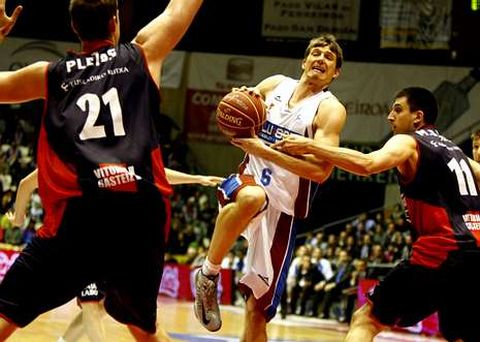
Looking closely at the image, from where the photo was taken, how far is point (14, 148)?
2338cm

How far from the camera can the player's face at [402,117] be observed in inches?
249

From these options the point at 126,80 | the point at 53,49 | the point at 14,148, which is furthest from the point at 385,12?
the point at 126,80

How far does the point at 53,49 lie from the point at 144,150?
19.6 m

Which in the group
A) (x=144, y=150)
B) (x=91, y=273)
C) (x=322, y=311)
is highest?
(x=144, y=150)

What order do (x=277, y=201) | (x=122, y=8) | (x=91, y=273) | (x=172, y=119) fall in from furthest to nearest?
1. (x=172, y=119)
2. (x=122, y=8)
3. (x=277, y=201)
4. (x=91, y=273)

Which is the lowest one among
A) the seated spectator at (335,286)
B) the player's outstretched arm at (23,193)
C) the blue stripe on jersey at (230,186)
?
the seated spectator at (335,286)

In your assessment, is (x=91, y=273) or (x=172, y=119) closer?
(x=91, y=273)

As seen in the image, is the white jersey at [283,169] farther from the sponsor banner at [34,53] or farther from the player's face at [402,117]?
the sponsor banner at [34,53]

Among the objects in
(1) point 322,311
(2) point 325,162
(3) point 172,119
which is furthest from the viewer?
(3) point 172,119

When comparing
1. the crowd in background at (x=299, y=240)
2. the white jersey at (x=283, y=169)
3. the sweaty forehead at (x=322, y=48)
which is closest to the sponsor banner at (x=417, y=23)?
the crowd in background at (x=299, y=240)

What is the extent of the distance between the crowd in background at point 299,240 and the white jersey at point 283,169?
9248 mm

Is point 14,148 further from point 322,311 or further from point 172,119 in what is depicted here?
point 322,311

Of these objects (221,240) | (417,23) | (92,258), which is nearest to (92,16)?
(92,258)

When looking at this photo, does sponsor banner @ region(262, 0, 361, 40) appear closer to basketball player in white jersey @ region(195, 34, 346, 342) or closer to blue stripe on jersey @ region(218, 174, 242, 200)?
basketball player in white jersey @ region(195, 34, 346, 342)
